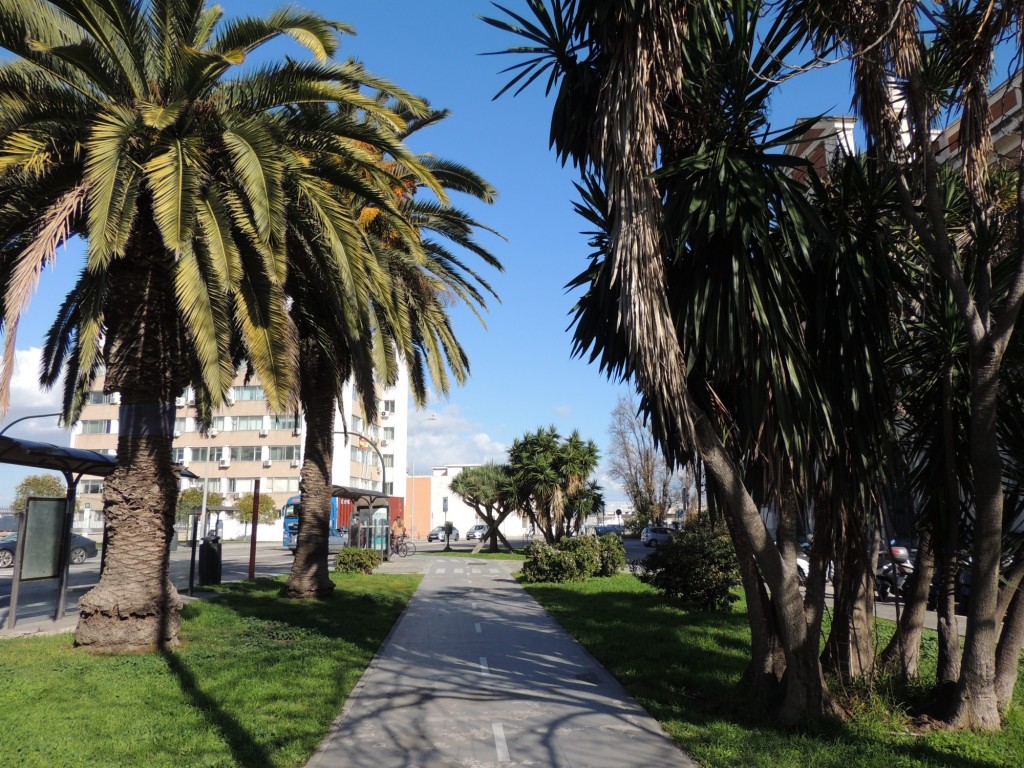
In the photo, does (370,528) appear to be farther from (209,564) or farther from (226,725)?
(226,725)

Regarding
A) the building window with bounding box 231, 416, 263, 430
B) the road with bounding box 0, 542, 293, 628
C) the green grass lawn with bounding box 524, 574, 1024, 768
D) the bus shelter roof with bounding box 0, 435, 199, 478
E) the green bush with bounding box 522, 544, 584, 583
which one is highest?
the building window with bounding box 231, 416, 263, 430

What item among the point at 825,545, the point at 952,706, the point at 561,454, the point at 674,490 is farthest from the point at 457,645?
the point at 674,490

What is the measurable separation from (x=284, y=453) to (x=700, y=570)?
2369 inches

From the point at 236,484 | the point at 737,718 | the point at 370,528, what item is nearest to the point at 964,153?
the point at 737,718

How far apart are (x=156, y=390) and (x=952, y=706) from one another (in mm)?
10605

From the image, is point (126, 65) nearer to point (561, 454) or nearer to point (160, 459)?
point (160, 459)

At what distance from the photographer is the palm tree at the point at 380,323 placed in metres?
13.8

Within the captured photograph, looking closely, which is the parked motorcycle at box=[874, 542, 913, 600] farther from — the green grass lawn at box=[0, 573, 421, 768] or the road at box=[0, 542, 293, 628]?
the road at box=[0, 542, 293, 628]

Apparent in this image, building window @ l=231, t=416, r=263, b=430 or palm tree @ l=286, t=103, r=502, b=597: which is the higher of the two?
building window @ l=231, t=416, r=263, b=430

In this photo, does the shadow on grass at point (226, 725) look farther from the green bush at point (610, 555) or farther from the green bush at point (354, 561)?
the green bush at point (610, 555)

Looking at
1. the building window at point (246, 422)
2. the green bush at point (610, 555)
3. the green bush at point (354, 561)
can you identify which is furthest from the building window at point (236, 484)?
the green bush at point (610, 555)

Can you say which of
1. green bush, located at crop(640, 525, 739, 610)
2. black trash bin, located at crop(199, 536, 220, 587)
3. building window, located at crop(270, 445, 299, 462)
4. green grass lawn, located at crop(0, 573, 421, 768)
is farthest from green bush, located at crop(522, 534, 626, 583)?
building window, located at crop(270, 445, 299, 462)

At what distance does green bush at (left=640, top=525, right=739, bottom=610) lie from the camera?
17.1 m

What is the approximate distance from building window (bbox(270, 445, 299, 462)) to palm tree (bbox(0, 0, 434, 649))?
60.8 metres
